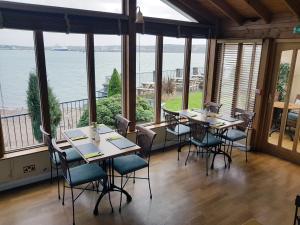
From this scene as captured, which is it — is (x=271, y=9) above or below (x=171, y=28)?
above

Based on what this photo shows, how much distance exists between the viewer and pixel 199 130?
161 inches

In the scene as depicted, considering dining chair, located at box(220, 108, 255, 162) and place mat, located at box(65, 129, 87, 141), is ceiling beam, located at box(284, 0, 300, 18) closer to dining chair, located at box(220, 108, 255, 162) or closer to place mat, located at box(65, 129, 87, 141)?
dining chair, located at box(220, 108, 255, 162)

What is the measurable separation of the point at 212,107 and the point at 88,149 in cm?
307

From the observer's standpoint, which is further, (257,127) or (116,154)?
(257,127)

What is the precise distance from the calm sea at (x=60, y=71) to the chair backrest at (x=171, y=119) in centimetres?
75

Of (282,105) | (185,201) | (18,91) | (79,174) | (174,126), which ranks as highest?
(18,91)

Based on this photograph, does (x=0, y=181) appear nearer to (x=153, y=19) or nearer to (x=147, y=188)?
(x=147, y=188)

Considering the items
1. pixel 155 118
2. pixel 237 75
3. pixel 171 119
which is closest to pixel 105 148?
pixel 171 119

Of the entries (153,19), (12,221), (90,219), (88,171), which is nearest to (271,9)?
(153,19)

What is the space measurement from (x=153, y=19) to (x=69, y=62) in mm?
1589

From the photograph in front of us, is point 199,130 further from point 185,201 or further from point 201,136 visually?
point 185,201

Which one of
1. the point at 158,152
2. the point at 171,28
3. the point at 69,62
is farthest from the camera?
the point at 158,152

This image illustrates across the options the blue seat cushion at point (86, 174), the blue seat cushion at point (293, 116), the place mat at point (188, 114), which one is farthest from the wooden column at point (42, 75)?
the blue seat cushion at point (293, 116)

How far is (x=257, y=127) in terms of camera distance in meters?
4.86
